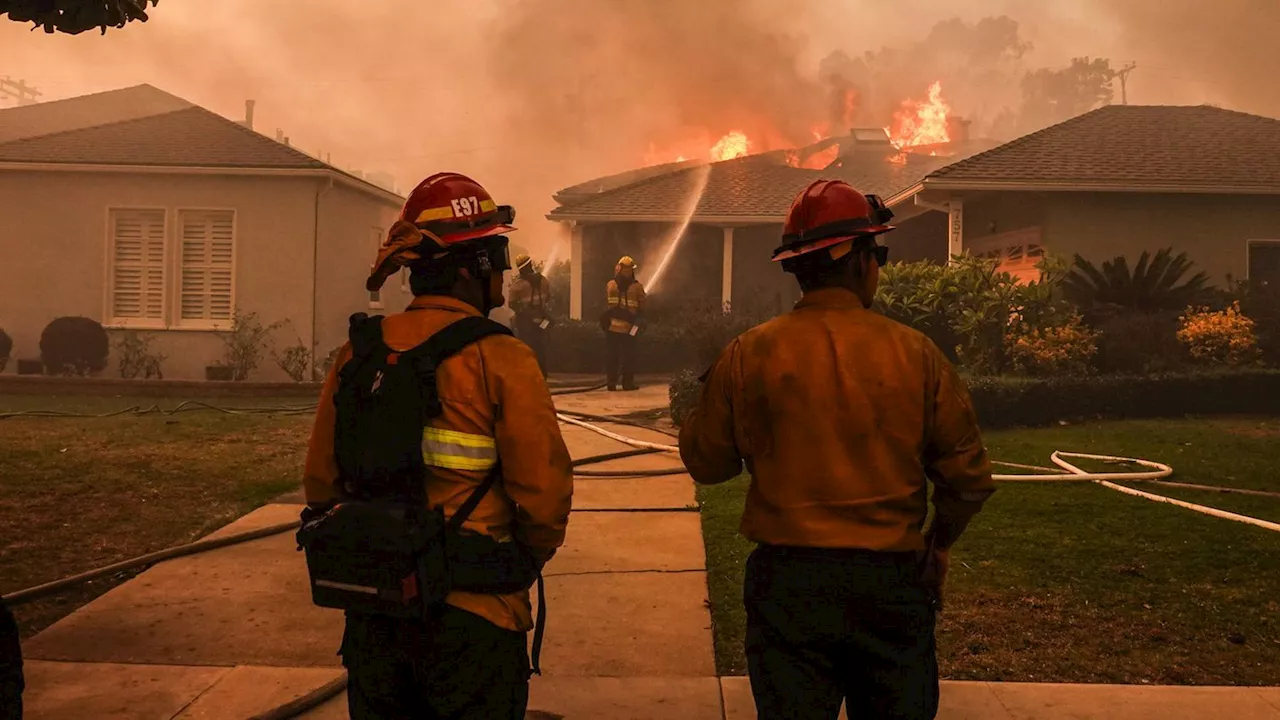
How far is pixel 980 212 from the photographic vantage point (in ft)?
56.6

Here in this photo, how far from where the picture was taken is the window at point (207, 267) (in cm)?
1596

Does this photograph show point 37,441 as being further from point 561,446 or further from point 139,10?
point 561,446

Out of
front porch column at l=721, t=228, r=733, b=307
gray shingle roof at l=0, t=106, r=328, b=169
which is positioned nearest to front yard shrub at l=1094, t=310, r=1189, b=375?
front porch column at l=721, t=228, r=733, b=307

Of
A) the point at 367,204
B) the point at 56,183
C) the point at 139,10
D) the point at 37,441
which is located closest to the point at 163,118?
the point at 56,183

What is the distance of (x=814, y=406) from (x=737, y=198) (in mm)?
19448

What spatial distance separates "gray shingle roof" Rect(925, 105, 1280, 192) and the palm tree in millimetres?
1786

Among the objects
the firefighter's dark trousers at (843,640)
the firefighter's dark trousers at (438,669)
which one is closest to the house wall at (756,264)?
the firefighter's dark trousers at (843,640)

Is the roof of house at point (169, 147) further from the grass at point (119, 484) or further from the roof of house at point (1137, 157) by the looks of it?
the roof of house at point (1137, 157)

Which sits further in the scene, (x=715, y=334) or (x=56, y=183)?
(x=56, y=183)

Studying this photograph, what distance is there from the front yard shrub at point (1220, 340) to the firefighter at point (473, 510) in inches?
461

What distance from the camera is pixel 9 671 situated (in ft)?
7.64

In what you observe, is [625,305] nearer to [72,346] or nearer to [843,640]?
[72,346]

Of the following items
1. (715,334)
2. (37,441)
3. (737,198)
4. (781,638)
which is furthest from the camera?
(737,198)

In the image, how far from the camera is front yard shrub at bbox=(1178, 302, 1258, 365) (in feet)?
39.2
